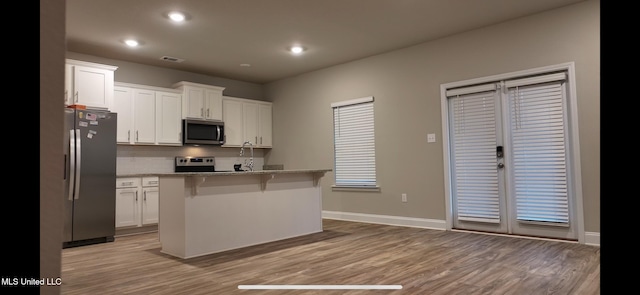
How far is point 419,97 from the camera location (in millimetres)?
5383

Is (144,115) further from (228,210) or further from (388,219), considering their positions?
(388,219)

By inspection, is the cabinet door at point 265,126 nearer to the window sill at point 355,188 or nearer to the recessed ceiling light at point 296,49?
the window sill at point 355,188

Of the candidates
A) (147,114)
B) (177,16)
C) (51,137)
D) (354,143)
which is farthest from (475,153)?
(51,137)

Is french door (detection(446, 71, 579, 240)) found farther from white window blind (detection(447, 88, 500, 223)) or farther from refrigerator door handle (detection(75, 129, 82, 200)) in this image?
refrigerator door handle (detection(75, 129, 82, 200))

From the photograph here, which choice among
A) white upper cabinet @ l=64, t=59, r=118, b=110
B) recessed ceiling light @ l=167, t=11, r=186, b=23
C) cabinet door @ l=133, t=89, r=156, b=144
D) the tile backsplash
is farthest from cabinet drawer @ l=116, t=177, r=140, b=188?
recessed ceiling light @ l=167, t=11, r=186, b=23

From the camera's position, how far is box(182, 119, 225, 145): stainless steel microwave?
6.22m

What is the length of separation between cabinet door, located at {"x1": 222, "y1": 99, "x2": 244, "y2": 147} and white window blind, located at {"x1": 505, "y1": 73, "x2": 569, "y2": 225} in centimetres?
446

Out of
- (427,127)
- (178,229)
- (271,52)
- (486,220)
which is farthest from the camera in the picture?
(271,52)

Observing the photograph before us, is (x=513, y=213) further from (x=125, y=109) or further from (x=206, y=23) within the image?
(x=125, y=109)

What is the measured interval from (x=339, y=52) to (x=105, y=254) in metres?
4.00
